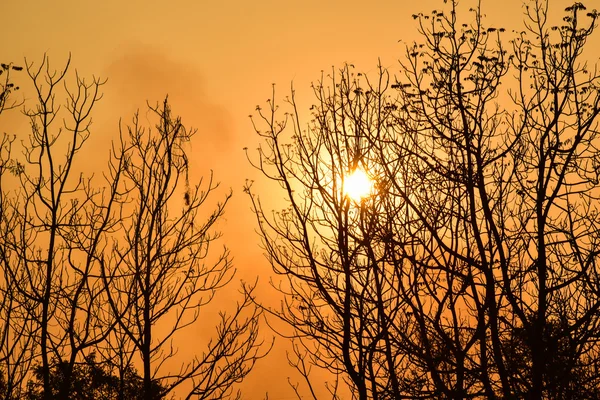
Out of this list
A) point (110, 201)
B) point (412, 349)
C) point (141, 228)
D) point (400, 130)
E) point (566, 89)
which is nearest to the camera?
point (412, 349)

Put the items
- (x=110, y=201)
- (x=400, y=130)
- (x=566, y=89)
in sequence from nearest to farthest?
(x=566, y=89) < (x=110, y=201) < (x=400, y=130)

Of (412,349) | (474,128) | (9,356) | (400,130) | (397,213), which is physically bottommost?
(412,349)

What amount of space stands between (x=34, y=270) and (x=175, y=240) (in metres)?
1.94

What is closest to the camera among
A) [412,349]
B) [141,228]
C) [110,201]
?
[412,349]

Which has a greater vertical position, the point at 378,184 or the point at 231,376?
the point at 378,184

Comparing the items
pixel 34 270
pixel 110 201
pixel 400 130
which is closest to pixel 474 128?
pixel 400 130

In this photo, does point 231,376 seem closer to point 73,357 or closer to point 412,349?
point 73,357

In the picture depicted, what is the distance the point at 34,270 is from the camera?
8219mm

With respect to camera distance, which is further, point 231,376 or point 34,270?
point 231,376

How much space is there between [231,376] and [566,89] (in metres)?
5.96

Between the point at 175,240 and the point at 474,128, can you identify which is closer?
the point at 474,128

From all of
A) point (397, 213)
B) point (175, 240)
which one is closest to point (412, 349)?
point (397, 213)

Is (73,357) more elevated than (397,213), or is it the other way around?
(397,213)

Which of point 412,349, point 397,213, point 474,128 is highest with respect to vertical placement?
point 474,128
